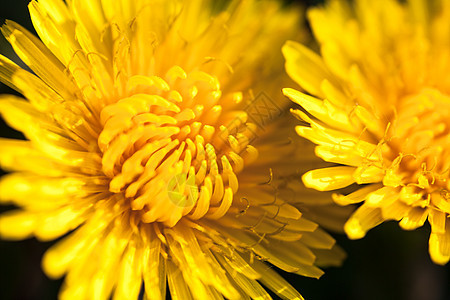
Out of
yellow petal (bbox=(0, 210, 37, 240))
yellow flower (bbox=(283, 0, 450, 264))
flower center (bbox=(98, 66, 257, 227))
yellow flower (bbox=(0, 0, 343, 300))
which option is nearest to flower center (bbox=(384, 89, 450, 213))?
yellow flower (bbox=(283, 0, 450, 264))

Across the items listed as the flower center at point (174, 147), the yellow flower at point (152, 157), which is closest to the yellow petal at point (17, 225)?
the yellow flower at point (152, 157)

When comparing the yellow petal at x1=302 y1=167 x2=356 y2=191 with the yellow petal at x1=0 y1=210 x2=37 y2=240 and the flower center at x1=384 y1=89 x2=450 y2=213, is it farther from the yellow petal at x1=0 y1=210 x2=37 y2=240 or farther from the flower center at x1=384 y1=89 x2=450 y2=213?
the yellow petal at x1=0 y1=210 x2=37 y2=240

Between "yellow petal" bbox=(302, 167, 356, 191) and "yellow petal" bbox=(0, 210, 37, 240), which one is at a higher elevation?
"yellow petal" bbox=(0, 210, 37, 240)

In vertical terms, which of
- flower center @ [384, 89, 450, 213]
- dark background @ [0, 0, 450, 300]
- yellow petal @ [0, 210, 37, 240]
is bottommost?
dark background @ [0, 0, 450, 300]

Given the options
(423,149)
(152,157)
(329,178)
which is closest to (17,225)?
(152,157)

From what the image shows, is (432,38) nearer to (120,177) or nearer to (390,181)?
(390,181)

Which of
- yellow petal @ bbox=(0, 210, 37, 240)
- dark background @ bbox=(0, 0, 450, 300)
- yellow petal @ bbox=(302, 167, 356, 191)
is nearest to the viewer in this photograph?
yellow petal @ bbox=(0, 210, 37, 240)

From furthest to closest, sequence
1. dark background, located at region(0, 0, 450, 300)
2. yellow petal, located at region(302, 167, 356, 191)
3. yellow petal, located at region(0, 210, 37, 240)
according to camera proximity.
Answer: dark background, located at region(0, 0, 450, 300) < yellow petal, located at region(302, 167, 356, 191) < yellow petal, located at region(0, 210, 37, 240)

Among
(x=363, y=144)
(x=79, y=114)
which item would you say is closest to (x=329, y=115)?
(x=363, y=144)

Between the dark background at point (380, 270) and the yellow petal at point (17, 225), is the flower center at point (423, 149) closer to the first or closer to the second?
the dark background at point (380, 270)
